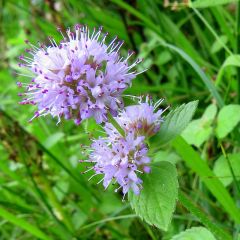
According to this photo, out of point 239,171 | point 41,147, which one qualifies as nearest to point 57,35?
point 41,147

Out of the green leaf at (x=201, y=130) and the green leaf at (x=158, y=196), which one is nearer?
the green leaf at (x=158, y=196)

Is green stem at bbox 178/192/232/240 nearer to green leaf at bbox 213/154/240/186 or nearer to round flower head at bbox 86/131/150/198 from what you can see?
round flower head at bbox 86/131/150/198

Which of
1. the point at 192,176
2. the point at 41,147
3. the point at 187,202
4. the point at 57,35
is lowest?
the point at 192,176

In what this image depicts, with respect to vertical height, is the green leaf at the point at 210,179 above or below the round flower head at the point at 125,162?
below

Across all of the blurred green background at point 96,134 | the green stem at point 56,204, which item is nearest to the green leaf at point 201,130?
the blurred green background at point 96,134

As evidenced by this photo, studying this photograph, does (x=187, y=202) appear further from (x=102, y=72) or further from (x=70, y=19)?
(x=70, y=19)

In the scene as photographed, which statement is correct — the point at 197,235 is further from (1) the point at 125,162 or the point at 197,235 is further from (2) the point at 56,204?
(2) the point at 56,204

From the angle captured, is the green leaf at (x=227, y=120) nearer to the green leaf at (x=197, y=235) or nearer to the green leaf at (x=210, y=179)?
the green leaf at (x=210, y=179)

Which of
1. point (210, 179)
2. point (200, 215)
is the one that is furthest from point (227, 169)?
point (200, 215)
